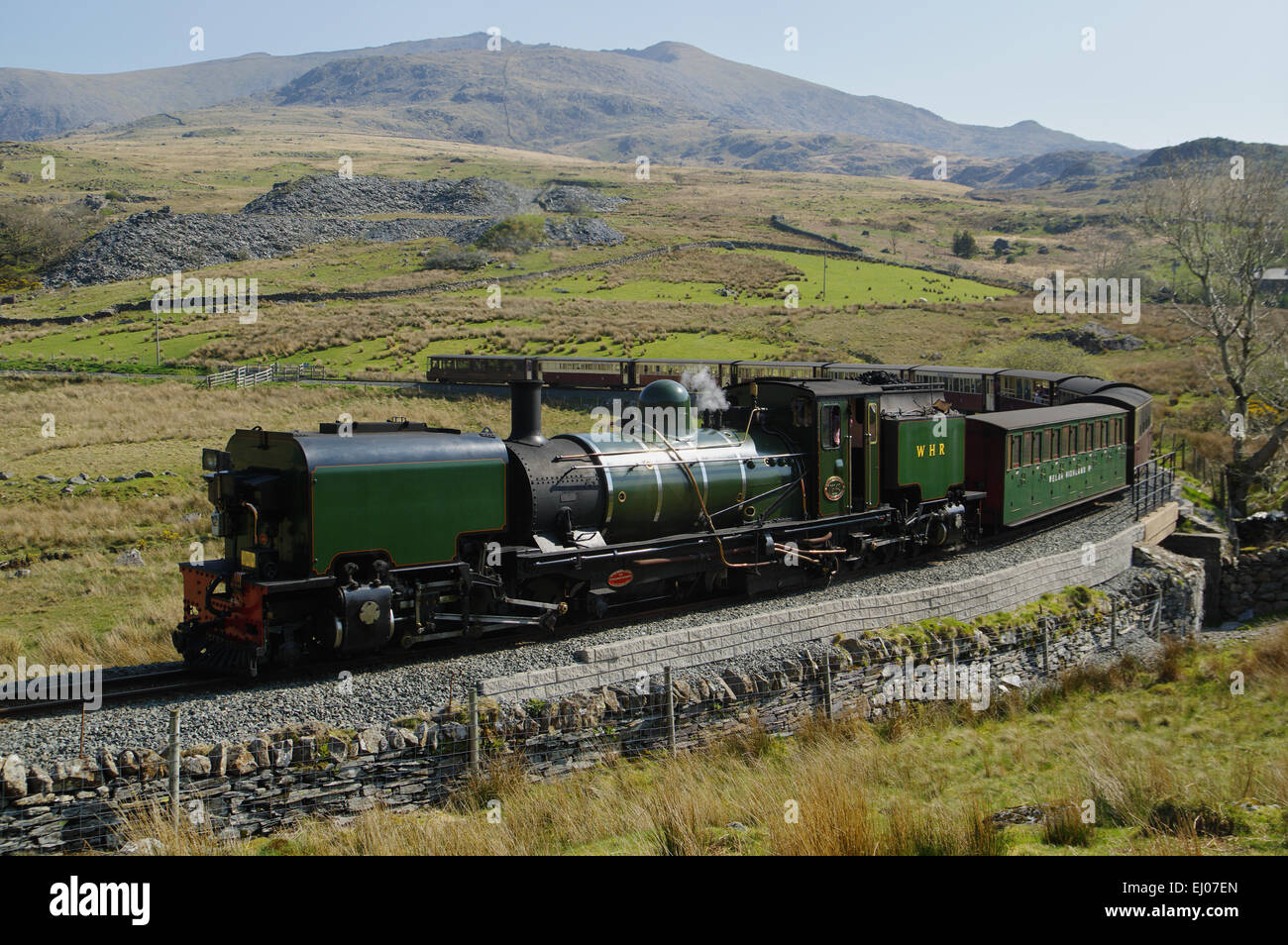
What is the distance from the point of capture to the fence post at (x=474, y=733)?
1042 centimetres

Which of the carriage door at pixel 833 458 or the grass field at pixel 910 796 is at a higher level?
the carriage door at pixel 833 458

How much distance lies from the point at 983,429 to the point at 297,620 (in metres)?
16.5

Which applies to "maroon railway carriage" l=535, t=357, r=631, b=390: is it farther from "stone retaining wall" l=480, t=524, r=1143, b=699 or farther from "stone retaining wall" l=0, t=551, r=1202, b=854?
"stone retaining wall" l=0, t=551, r=1202, b=854

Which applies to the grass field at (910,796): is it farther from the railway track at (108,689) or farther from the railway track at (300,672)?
the railway track at (108,689)

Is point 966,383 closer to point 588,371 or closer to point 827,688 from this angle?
point 588,371

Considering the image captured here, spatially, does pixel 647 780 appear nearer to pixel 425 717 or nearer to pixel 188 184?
pixel 425 717

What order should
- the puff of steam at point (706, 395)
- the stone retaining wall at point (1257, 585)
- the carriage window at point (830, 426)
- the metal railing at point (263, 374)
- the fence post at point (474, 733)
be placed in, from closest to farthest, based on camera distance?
the fence post at point (474, 733)
the carriage window at point (830, 426)
the puff of steam at point (706, 395)
the stone retaining wall at point (1257, 585)
the metal railing at point (263, 374)

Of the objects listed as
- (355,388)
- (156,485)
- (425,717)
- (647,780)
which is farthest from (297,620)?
(355,388)

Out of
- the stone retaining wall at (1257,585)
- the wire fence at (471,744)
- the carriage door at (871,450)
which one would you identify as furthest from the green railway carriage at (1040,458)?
the wire fence at (471,744)

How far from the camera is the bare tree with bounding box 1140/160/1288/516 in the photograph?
35.2m

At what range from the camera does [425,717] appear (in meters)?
10.9

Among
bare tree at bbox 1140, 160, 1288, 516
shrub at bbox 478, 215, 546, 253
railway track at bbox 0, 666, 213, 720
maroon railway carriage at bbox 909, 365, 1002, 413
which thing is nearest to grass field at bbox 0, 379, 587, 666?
railway track at bbox 0, 666, 213, 720

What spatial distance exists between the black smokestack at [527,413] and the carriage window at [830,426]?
18.3 feet
